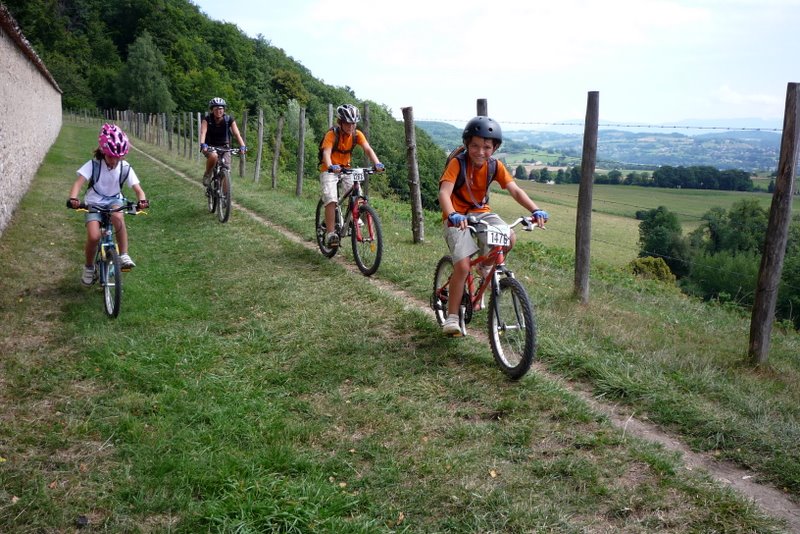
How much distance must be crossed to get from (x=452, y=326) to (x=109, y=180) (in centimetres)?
399

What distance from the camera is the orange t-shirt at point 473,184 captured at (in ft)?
16.6

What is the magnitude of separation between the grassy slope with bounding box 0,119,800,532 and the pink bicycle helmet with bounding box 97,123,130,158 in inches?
61.8

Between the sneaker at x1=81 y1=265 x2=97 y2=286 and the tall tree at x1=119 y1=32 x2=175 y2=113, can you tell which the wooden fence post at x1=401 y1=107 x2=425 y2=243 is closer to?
the sneaker at x1=81 y1=265 x2=97 y2=286

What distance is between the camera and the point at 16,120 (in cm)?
1380

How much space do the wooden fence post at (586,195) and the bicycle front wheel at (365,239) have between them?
7.97ft

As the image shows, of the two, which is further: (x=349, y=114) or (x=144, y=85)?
(x=144, y=85)

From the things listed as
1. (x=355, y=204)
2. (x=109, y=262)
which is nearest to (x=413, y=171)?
(x=355, y=204)

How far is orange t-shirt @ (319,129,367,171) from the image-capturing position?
7.95 meters

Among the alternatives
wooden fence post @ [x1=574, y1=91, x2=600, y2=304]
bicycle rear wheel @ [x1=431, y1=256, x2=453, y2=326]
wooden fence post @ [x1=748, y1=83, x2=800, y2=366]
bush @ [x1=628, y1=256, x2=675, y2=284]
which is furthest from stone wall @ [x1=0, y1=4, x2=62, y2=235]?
bush @ [x1=628, y1=256, x2=675, y2=284]

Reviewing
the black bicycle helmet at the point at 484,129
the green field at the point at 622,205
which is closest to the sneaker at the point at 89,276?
the black bicycle helmet at the point at 484,129

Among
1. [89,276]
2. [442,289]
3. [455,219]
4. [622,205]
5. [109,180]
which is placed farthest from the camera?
[622,205]

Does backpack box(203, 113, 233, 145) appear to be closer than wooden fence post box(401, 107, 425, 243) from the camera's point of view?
No

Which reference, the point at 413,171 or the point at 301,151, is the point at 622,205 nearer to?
the point at 413,171

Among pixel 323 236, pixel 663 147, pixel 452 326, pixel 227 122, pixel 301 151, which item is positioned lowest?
pixel 452 326
